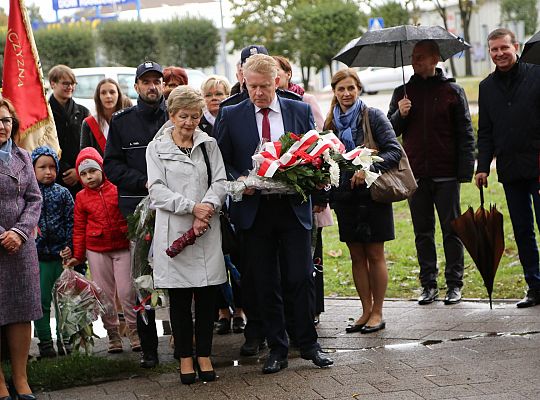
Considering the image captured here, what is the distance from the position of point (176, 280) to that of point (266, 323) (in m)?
0.77

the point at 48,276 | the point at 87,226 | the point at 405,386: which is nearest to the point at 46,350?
the point at 48,276

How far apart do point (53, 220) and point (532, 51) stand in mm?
3951

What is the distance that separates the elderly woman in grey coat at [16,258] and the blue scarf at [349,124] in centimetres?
247

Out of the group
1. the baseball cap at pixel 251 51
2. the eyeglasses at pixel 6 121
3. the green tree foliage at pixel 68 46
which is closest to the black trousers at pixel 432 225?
the baseball cap at pixel 251 51

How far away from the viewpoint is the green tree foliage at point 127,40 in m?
40.6

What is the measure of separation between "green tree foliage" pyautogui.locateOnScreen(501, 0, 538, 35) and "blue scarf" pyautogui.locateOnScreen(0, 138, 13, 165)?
3818cm

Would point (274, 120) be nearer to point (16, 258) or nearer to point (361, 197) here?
point (361, 197)

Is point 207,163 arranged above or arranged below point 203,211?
above

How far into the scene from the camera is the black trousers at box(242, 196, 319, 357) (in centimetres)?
698

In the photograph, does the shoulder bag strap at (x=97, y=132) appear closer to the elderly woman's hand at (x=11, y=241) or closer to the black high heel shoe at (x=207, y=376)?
the elderly woman's hand at (x=11, y=241)

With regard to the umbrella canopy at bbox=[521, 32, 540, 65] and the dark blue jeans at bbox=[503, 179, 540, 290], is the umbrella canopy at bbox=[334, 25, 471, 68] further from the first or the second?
the dark blue jeans at bbox=[503, 179, 540, 290]

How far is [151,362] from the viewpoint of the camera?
738 centimetres

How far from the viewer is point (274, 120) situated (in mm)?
7156

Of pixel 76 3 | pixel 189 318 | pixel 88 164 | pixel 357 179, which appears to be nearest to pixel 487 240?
pixel 357 179
